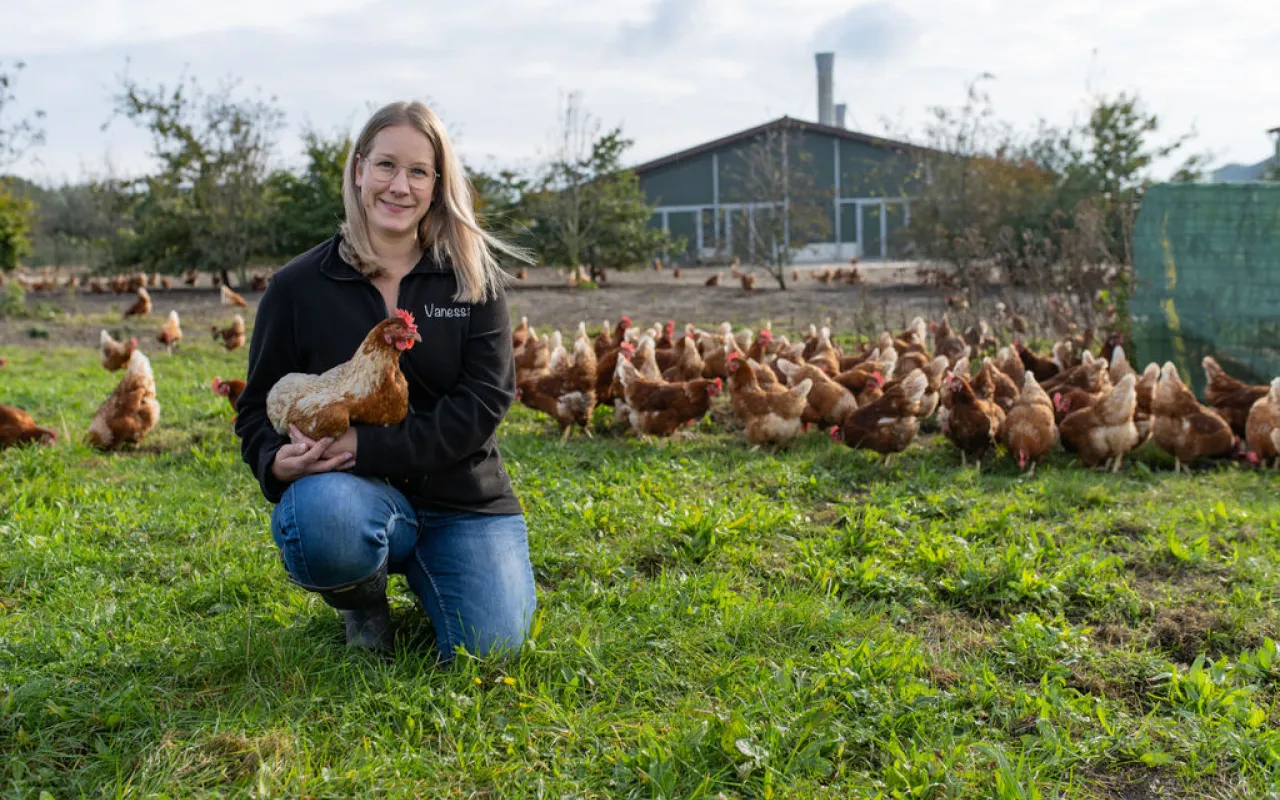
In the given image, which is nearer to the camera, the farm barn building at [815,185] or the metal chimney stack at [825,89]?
the farm barn building at [815,185]

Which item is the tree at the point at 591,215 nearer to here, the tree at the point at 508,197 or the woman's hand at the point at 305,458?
the tree at the point at 508,197

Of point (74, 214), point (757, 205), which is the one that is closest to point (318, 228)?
point (757, 205)

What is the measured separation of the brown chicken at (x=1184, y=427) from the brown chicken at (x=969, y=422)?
98cm

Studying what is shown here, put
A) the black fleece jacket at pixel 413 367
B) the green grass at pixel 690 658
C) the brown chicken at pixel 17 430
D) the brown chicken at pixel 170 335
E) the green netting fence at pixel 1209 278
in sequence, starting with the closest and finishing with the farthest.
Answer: the green grass at pixel 690 658, the black fleece jacket at pixel 413 367, the brown chicken at pixel 17 430, the green netting fence at pixel 1209 278, the brown chicken at pixel 170 335

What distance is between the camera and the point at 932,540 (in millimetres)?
4027

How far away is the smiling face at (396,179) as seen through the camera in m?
2.88

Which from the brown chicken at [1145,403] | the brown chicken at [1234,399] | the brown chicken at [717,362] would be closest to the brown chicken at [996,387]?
the brown chicken at [1145,403]

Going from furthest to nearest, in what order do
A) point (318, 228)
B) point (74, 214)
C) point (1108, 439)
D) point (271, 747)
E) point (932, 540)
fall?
point (74, 214)
point (318, 228)
point (1108, 439)
point (932, 540)
point (271, 747)

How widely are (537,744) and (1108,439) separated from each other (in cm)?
455

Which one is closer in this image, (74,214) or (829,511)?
(829,511)

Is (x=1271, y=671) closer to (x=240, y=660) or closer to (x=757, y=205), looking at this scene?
(x=240, y=660)

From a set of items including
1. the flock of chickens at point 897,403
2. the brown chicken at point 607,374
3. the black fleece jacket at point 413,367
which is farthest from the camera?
the brown chicken at point 607,374

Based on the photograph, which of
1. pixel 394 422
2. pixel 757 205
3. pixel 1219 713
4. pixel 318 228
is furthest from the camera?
pixel 757 205

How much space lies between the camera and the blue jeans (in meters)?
2.61
